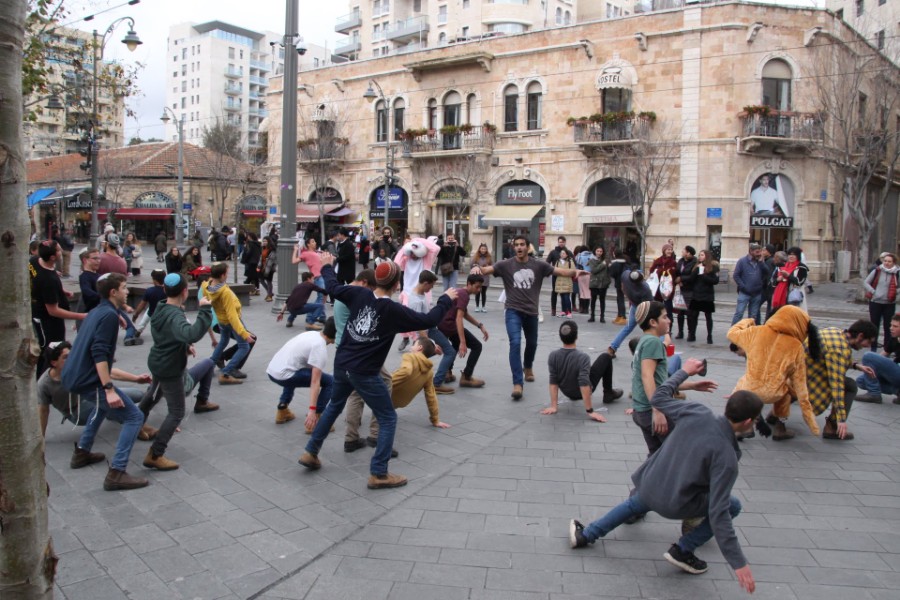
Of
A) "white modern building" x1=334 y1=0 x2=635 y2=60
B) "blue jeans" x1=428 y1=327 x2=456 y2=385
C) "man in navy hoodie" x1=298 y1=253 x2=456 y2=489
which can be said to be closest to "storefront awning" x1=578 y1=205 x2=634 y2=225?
"blue jeans" x1=428 y1=327 x2=456 y2=385

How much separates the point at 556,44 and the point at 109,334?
27.2 metres

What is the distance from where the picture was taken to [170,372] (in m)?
5.49

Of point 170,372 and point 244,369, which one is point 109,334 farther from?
point 244,369

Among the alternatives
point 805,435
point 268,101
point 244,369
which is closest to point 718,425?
point 805,435

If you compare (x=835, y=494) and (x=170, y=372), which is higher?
(x=170, y=372)

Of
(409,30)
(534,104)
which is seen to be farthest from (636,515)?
(409,30)

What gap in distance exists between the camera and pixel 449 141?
32.1 metres

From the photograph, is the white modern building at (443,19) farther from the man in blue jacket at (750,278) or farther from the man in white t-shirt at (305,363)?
the man in white t-shirt at (305,363)

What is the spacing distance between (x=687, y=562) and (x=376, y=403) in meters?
2.34

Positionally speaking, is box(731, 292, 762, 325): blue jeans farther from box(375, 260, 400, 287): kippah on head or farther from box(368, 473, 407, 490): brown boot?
box(368, 473, 407, 490): brown boot

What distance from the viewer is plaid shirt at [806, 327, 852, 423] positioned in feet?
20.9

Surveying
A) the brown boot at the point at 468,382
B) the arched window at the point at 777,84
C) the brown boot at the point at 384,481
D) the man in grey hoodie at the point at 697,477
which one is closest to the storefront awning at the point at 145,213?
the arched window at the point at 777,84

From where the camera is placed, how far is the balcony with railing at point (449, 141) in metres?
31.0

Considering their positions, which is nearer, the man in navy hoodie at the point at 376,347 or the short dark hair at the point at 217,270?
the man in navy hoodie at the point at 376,347
